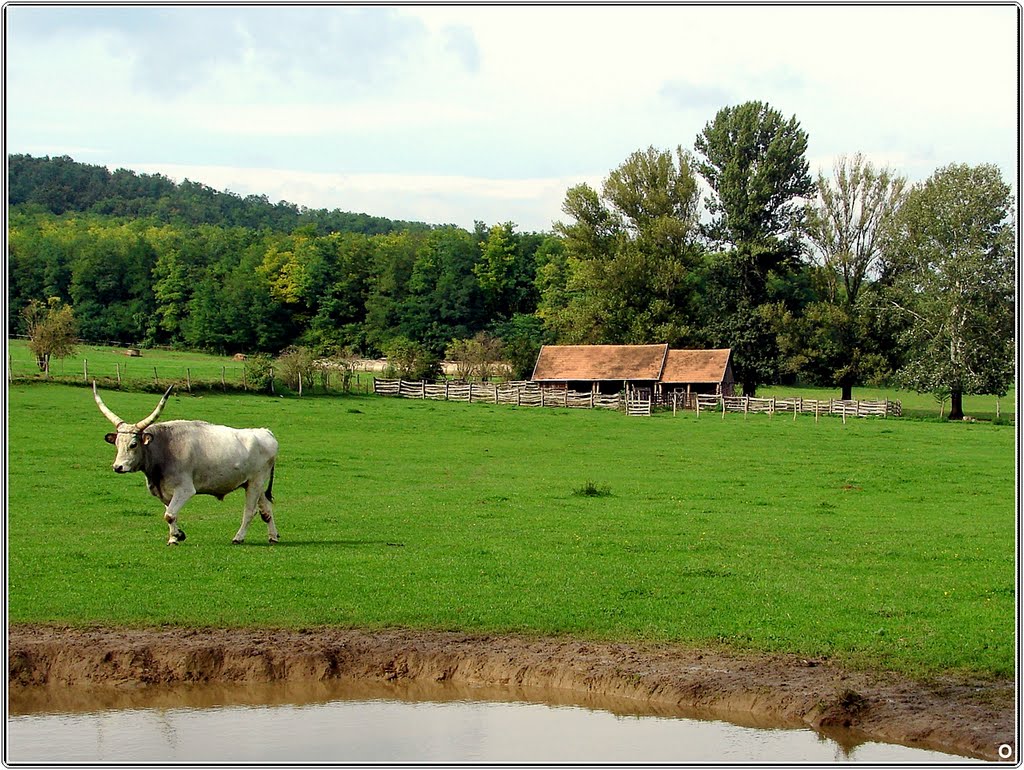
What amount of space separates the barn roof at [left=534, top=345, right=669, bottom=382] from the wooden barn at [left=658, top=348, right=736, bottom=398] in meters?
0.72

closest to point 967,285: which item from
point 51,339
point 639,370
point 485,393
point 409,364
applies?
point 639,370

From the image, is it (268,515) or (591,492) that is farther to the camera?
(591,492)

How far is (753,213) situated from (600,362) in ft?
47.4

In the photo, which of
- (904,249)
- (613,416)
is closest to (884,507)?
(613,416)

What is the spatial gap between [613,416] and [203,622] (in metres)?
40.1

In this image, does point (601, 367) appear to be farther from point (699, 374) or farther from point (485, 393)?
point (485, 393)

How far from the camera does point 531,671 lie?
40.4ft

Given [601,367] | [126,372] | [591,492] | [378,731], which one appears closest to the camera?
[378,731]

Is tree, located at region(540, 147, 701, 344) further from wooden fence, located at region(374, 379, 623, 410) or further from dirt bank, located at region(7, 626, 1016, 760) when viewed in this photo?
dirt bank, located at region(7, 626, 1016, 760)

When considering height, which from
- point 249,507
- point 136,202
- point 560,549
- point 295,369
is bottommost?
point 560,549

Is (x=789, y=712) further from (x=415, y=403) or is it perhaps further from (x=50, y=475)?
(x=415, y=403)

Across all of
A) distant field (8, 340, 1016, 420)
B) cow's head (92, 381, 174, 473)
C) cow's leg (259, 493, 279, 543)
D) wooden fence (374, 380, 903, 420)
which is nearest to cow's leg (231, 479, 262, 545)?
cow's leg (259, 493, 279, 543)

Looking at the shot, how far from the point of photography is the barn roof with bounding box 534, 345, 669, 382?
220ft

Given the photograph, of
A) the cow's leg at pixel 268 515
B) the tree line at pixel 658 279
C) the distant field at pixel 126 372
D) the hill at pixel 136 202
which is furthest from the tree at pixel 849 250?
the hill at pixel 136 202
